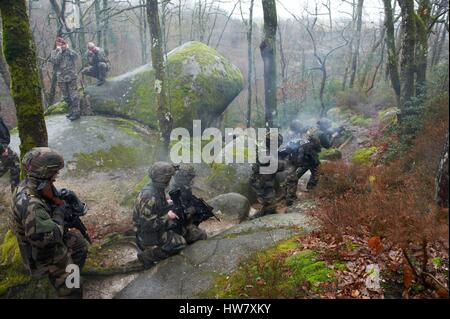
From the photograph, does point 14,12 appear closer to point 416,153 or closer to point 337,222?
point 337,222

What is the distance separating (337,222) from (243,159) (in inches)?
222

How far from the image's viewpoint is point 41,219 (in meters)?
4.12

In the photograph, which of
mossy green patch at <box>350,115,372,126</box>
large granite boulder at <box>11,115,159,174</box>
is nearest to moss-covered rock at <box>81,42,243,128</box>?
large granite boulder at <box>11,115,159,174</box>

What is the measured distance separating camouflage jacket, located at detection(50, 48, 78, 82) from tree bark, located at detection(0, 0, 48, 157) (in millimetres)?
5890

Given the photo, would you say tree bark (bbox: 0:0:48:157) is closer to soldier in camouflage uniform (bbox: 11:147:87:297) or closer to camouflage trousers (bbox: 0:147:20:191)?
soldier in camouflage uniform (bbox: 11:147:87:297)

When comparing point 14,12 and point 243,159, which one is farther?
point 243,159

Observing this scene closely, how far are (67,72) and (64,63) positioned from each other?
285 millimetres

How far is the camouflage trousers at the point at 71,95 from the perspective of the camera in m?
11.2

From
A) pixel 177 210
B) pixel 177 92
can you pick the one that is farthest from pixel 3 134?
pixel 177 92

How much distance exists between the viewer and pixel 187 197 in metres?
6.44

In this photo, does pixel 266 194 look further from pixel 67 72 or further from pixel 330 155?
pixel 67 72

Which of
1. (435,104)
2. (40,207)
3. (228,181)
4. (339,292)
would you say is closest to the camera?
(339,292)

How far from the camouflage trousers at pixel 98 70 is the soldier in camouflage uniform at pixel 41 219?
9.13m

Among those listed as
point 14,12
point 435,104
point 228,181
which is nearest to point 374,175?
point 435,104
